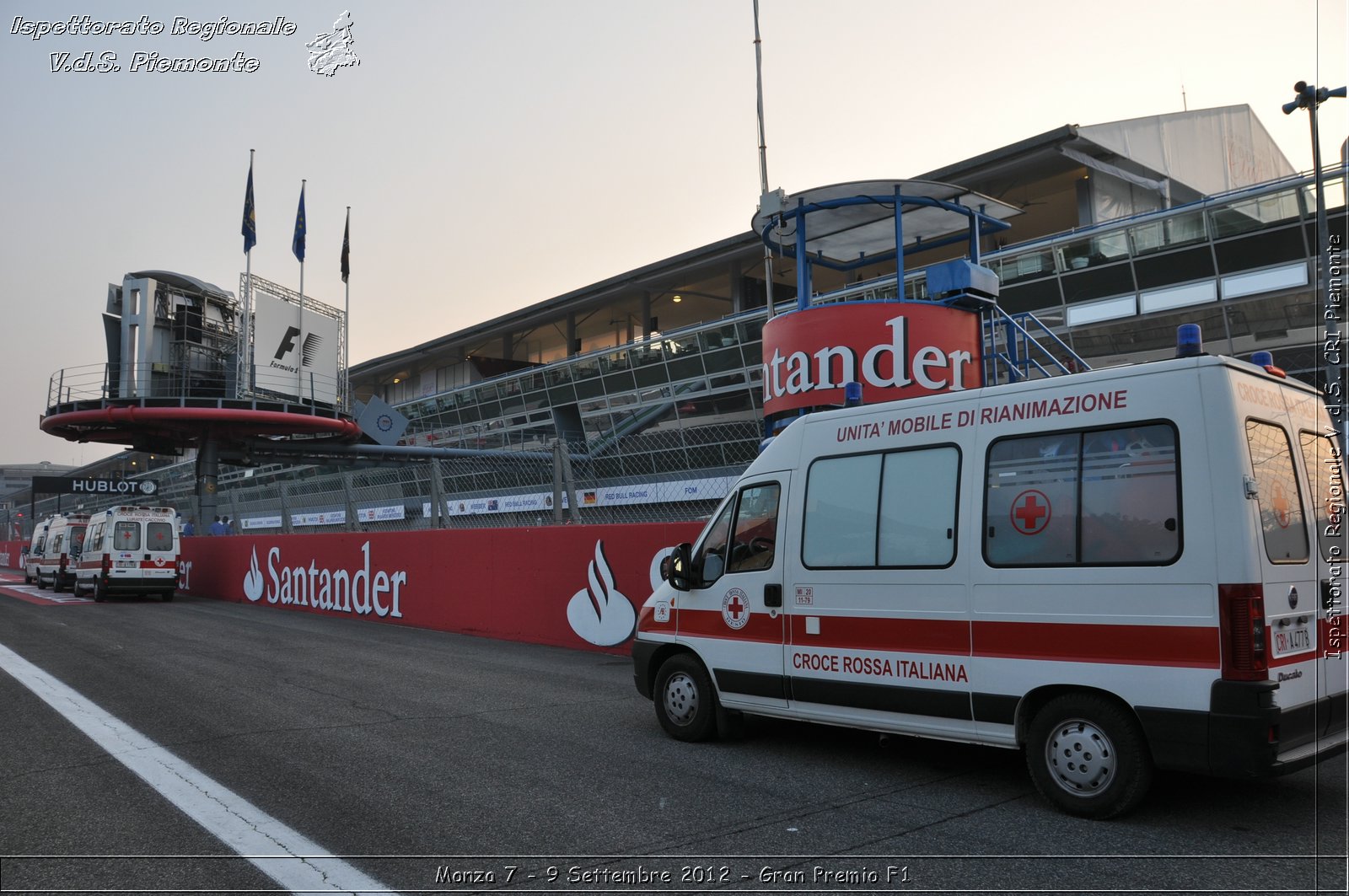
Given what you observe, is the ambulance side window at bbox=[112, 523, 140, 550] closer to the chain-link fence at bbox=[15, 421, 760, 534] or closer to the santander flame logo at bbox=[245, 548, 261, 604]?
the santander flame logo at bbox=[245, 548, 261, 604]

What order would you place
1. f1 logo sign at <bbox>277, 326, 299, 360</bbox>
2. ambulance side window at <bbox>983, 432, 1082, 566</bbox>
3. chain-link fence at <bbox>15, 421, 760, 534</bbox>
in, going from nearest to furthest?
ambulance side window at <bbox>983, 432, 1082, 566</bbox> < chain-link fence at <bbox>15, 421, 760, 534</bbox> < f1 logo sign at <bbox>277, 326, 299, 360</bbox>

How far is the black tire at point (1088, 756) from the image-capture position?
4691 millimetres

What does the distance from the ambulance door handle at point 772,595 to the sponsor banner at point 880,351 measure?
488 centimetres

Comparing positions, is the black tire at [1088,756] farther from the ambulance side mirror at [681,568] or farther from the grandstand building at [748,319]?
the grandstand building at [748,319]

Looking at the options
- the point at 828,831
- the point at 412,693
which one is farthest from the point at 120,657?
the point at 828,831

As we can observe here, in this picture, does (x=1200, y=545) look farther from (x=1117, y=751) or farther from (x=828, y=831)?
(x=828, y=831)

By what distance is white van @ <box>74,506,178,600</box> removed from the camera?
23.6 metres

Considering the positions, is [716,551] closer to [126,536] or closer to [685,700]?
[685,700]

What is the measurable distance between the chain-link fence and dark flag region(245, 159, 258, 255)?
877 centimetres

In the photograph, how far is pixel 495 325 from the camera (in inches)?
1971

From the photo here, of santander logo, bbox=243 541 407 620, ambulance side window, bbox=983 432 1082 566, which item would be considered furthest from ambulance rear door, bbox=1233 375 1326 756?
santander logo, bbox=243 541 407 620

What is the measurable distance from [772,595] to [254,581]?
19.6m

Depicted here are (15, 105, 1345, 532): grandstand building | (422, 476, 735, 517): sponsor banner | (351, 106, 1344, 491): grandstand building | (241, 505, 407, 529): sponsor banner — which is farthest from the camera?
(241, 505, 407, 529): sponsor banner

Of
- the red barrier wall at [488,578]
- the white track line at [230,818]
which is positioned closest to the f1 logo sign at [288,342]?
the red barrier wall at [488,578]
